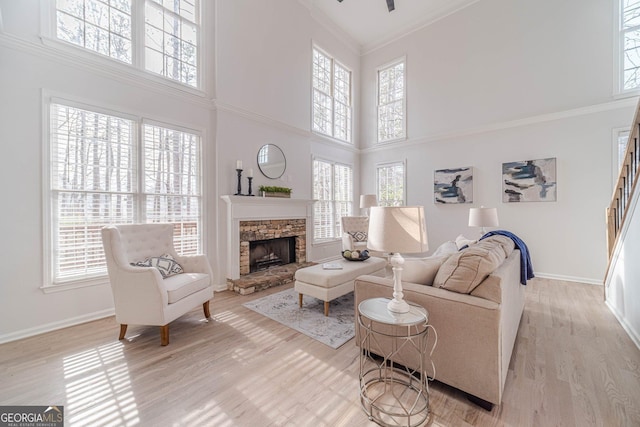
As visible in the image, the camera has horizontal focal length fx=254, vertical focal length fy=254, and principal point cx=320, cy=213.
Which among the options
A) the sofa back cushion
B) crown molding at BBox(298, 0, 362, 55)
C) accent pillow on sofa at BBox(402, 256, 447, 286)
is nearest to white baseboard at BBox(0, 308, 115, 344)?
accent pillow on sofa at BBox(402, 256, 447, 286)

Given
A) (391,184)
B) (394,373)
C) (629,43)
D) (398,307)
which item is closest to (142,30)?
(398,307)

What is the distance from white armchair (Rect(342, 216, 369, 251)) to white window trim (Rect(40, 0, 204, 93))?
3.55m

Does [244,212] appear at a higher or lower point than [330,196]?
lower

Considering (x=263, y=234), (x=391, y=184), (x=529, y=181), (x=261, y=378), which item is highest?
(x=391, y=184)

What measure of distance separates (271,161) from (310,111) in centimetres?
166

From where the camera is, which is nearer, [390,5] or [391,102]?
[390,5]

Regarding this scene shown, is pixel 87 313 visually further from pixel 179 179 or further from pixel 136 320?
pixel 179 179

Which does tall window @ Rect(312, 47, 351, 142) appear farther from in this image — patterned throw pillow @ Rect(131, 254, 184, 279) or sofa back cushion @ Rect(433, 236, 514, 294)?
sofa back cushion @ Rect(433, 236, 514, 294)

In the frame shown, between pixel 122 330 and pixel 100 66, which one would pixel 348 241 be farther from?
pixel 100 66

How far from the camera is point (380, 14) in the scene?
574cm

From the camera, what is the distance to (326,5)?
18.2ft

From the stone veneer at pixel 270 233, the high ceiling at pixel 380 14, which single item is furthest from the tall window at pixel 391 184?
the high ceiling at pixel 380 14

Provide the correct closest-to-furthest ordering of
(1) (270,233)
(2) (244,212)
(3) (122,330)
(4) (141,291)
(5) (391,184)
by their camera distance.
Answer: (4) (141,291)
(3) (122,330)
(2) (244,212)
(1) (270,233)
(5) (391,184)

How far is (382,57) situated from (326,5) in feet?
6.12
